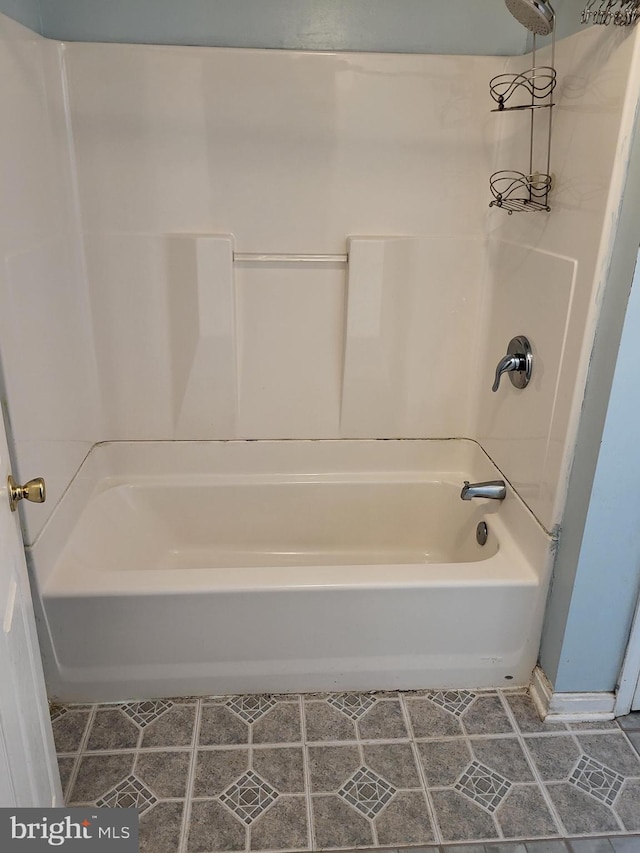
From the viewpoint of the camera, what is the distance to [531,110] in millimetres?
1873

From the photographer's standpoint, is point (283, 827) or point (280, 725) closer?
point (283, 827)

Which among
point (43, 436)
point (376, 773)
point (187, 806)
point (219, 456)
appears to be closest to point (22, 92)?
point (43, 436)

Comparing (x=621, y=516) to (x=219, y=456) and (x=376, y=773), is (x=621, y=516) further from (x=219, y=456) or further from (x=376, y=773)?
(x=219, y=456)

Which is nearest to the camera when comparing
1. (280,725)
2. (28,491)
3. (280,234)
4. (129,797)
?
(28,491)

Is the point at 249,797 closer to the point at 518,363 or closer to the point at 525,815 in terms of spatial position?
the point at 525,815

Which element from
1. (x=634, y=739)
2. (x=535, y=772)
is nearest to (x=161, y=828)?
(x=535, y=772)

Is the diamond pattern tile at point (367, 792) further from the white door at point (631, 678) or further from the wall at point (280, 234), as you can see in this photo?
the wall at point (280, 234)

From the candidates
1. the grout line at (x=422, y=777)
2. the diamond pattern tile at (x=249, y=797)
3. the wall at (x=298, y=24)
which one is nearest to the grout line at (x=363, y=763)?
the grout line at (x=422, y=777)

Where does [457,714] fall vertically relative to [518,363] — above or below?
below

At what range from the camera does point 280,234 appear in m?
2.16

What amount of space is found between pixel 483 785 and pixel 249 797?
581 millimetres

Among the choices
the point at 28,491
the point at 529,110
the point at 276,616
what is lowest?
the point at 276,616

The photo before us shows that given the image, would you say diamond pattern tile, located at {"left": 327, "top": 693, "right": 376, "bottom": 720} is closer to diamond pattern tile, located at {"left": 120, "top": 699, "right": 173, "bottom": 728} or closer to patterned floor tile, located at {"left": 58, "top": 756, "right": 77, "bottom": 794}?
diamond pattern tile, located at {"left": 120, "top": 699, "right": 173, "bottom": 728}

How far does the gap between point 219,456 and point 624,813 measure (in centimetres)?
158
